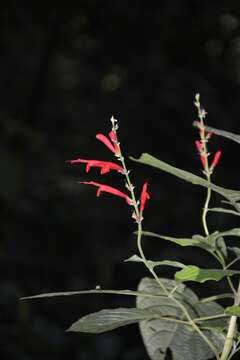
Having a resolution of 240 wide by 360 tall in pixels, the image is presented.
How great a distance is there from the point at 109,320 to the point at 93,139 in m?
4.57

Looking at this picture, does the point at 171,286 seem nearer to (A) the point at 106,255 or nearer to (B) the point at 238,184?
(A) the point at 106,255

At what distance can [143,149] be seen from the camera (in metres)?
5.38

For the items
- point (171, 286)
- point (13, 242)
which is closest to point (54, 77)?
point (13, 242)

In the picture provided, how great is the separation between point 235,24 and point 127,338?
1.51 meters

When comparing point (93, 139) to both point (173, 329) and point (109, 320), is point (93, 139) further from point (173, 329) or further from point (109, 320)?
point (109, 320)

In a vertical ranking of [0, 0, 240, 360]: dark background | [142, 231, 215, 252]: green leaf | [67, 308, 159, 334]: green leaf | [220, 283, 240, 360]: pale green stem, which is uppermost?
[0, 0, 240, 360]: dark background

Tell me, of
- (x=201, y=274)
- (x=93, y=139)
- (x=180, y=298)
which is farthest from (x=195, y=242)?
(x=93, y=139)

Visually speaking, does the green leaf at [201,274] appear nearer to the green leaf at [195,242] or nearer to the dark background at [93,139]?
the green leaf at [195,242]

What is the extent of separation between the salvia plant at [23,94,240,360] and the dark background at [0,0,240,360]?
2.08 m

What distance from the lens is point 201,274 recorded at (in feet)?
2.35

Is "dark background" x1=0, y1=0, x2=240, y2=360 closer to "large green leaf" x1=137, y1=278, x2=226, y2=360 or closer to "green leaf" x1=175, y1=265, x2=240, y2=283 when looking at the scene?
"large green leaf" x1=137, y1=278, x2=226, y2=360

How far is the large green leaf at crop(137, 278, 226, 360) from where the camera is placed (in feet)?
2.89

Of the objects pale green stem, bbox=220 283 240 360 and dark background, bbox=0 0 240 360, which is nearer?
pale green stem, bbox=220 283 240 360

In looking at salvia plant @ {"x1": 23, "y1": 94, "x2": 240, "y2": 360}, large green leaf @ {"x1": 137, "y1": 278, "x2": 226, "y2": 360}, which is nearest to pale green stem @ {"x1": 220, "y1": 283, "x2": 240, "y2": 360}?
salvia plant @ {"x1": 23, "y1": 94, "x2": 240, "y2": 360}
